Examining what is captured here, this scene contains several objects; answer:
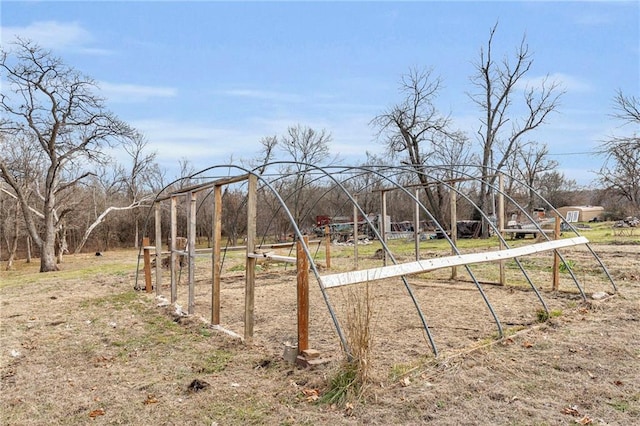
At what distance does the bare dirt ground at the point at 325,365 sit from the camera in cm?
316

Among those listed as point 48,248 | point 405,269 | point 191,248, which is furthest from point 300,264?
point 48,248

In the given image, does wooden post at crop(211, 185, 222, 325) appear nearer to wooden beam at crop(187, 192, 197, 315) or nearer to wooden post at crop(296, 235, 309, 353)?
wooden beam at crop(187, 192, 197, 315)

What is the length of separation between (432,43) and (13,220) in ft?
63.6

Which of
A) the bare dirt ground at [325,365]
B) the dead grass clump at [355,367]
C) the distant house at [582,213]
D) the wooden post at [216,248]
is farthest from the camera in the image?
the distant house at [582,213]

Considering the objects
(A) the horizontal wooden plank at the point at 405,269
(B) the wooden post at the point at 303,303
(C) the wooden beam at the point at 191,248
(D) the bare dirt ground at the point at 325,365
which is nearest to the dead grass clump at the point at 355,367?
(D) the bare dirt ground at the point at 325,365

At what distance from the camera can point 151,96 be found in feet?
41.9

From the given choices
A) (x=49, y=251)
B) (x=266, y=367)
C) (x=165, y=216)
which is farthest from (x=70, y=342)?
(x=165, y=216)

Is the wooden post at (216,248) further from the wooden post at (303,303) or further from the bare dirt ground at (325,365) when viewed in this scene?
the wooden post at (303,303)

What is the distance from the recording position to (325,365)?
3.91 metres

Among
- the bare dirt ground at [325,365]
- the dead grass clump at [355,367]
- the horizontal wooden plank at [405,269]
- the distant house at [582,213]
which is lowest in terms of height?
the bare dirt ground at [325,365]

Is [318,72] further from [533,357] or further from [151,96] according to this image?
[533,357]

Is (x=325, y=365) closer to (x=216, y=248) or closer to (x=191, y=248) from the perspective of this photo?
(x=216, y=248)

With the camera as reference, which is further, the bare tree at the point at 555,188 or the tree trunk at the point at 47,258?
the bare tree at the point at 555,188

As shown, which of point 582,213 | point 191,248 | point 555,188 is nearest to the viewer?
point 191,248
